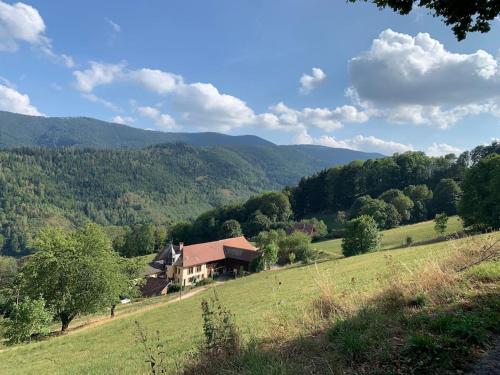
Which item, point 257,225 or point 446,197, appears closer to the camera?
point 446,197

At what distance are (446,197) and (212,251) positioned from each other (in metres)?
56.5

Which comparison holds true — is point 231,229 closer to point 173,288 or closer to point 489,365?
point 173,288

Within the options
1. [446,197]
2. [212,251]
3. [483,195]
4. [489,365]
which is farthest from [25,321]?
[446,197]

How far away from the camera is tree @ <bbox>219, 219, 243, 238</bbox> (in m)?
103

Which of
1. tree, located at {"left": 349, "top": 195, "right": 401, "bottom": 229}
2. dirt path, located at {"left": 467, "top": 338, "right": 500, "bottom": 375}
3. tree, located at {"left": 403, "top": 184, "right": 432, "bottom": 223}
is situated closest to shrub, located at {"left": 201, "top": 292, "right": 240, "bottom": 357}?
dirt path, located at {"left": 467, "top": 338, "right": 500, "bottom": 375}

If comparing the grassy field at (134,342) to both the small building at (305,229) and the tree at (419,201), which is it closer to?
the small building at (305,229)

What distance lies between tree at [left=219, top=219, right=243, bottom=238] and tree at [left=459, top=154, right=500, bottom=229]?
218 ft

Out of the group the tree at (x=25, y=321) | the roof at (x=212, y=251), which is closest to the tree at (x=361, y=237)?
the roof at (x=212, y=251)

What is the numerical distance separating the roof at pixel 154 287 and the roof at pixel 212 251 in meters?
6.12

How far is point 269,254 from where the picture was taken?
60.6m

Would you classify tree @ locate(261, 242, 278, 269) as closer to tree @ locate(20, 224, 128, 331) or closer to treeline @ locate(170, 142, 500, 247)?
treeline @ locate(170, 142, 500, 247)

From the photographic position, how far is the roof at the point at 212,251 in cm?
7381

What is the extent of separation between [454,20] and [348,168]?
117528 millimetres

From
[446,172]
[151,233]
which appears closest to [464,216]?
[446,172]
